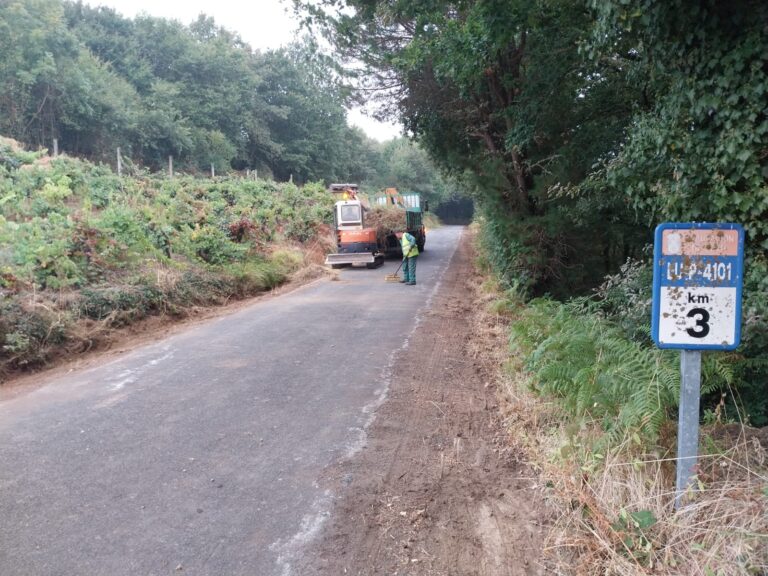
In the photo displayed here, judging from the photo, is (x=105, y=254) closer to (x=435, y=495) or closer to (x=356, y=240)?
(x=435, y=495)

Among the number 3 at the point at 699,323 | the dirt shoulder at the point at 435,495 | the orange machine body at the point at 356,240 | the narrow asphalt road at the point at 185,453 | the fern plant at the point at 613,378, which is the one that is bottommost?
the dirt shoulder at the point at 435,495

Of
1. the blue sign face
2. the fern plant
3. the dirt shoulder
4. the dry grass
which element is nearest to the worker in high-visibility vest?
the dirt shoulder

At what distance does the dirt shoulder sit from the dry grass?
217 millimetres

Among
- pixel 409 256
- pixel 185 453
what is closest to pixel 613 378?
pixel 185 453

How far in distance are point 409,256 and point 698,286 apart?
1336cm

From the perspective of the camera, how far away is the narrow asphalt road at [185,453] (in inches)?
139

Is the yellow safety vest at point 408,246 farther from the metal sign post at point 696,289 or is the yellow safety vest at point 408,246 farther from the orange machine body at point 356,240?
the metal sign post at point 696,289

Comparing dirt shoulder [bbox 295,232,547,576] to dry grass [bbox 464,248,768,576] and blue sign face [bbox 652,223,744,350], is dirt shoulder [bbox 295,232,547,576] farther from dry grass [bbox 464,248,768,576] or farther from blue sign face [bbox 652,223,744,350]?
blue sign face [bbox 652,223,744,350]

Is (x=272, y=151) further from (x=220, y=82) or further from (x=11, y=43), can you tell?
(x=11, y=43)

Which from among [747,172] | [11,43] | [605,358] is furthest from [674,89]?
[11,43]

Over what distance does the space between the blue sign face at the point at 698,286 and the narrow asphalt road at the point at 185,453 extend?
251 centimetres

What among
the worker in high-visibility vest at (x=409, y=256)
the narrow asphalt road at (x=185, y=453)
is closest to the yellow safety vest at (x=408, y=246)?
the worker in high-visibility vest at (x=409, y=256)

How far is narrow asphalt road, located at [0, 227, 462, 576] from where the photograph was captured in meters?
3.54

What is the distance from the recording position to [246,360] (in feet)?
25.8
